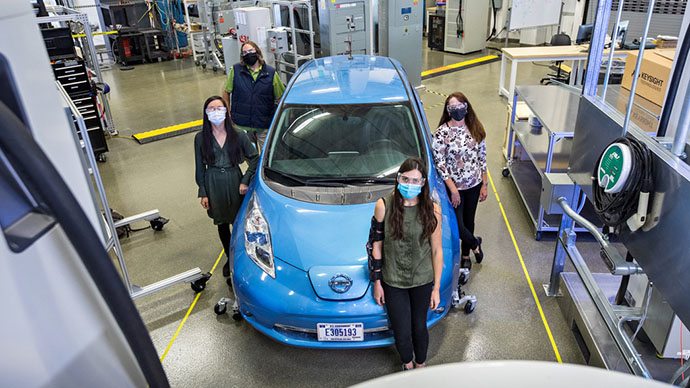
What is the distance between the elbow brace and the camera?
9.17 feet

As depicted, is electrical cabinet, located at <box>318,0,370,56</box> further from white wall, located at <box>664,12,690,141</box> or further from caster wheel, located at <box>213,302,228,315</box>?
white wall, located at <box>664,12,690,141</box>

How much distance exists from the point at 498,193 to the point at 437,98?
4295 mm

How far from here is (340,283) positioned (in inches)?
119

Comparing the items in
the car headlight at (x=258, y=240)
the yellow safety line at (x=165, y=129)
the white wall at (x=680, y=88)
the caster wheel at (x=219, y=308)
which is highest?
the white wall at (x=680, y=88)

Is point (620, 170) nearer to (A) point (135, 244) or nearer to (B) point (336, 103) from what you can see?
(B) point (336, 103)

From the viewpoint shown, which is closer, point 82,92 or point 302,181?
point 302,181

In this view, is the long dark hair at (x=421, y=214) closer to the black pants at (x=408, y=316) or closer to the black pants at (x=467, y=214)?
the black pants at (x=408, y=316)

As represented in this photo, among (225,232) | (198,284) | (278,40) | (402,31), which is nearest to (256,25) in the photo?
(278,40)

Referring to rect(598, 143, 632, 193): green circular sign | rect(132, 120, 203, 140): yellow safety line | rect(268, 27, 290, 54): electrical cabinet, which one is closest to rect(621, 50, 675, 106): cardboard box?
rect(598, 143, 632, 193): green circular sign

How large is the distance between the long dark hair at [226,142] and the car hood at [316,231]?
538mm

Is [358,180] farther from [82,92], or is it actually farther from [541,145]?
[82,92]

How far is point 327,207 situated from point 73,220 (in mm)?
2724

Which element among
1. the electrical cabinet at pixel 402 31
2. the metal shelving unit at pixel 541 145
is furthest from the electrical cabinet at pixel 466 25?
the metal shelving unit at pixel 541 145

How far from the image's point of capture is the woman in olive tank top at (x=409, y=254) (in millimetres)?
2719
